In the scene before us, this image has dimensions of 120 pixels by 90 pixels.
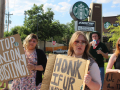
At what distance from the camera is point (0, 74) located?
96.3 inches

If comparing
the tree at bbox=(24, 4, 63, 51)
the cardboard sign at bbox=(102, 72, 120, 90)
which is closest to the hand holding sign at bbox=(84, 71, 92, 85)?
the cardboard sign at bbox=(102, 72, 120, 90)

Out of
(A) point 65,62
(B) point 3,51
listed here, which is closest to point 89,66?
(A) point 65,62

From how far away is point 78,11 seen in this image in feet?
38.8

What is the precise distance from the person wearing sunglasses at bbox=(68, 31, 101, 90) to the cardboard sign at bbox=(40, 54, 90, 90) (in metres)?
0.08

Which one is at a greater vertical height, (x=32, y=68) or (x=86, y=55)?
Answer: (x=86, y=55)

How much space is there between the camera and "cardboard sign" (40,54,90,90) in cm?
150

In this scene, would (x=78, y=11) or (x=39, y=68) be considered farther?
(x=78, y=11)

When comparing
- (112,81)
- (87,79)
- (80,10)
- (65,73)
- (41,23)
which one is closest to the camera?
(87,79)

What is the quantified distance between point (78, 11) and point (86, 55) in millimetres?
10604

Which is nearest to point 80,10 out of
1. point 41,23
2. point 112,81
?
point 112,81

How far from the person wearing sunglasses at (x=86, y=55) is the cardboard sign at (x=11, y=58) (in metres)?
1.03

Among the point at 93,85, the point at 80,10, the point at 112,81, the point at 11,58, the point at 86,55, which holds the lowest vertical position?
the point at 112,81

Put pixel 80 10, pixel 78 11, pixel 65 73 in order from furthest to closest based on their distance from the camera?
pixel 80 10 → pixel 78 11 → pixel 65 73

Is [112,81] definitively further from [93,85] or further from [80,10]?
[80,10]
